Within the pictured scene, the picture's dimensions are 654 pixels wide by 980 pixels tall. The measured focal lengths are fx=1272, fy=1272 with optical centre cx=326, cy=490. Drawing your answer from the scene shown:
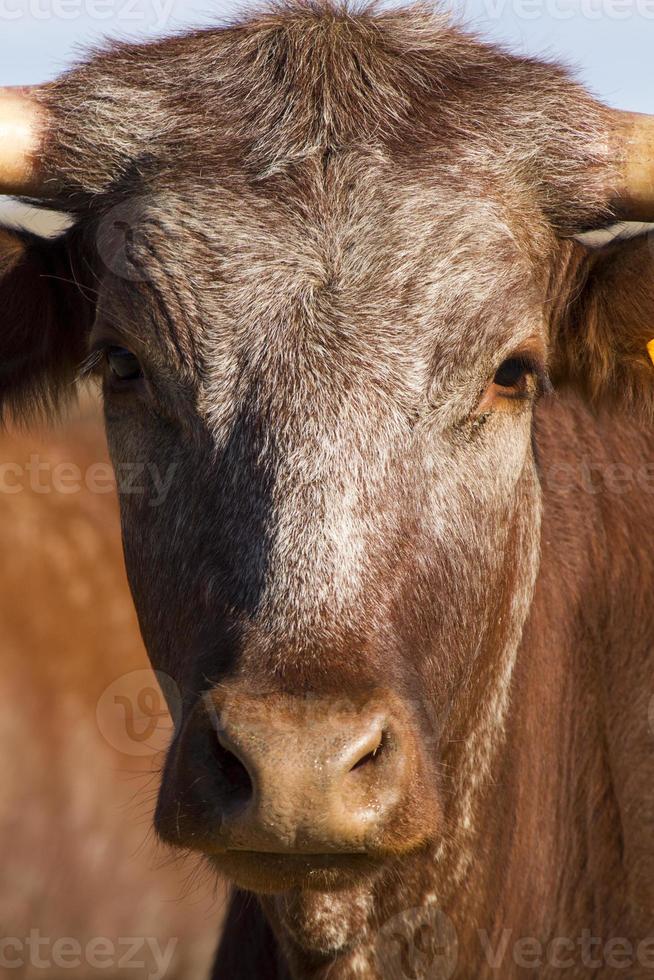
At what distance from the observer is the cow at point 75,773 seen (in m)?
6.46

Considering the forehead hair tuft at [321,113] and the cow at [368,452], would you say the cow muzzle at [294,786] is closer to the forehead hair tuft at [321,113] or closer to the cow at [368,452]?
the cow at [368,452]

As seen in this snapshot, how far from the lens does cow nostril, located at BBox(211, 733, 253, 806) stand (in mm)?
2652

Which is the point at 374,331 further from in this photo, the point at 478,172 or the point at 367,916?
the point at 367,916

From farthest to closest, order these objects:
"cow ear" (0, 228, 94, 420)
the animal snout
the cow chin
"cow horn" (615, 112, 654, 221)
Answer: "cow ear" (0, 228, 94, 420)
"cow horn" (615, 112, 654, 221)
the cow chin
the animal snout

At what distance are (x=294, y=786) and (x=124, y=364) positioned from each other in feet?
4.71

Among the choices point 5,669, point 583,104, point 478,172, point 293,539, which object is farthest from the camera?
point 5,669

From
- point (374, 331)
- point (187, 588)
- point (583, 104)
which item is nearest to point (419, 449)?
point (374, 331)

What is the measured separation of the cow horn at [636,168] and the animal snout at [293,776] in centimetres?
172

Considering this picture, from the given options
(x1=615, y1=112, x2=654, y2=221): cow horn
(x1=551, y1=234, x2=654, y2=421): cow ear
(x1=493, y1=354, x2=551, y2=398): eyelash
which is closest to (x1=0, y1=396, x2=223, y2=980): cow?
(x1=551, y1=234, x2=654, y2=421): cow ear

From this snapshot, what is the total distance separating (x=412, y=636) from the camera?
3.01 m

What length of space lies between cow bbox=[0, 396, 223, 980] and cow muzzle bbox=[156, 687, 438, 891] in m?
3.60

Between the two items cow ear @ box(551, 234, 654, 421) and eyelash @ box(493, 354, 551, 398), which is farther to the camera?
cow ear @ box(551, 234, 654, 421)

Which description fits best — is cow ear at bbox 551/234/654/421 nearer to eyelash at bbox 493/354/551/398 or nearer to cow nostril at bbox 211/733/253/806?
eyelash at bbox 493/354/551/398

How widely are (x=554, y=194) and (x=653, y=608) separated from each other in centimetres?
143
